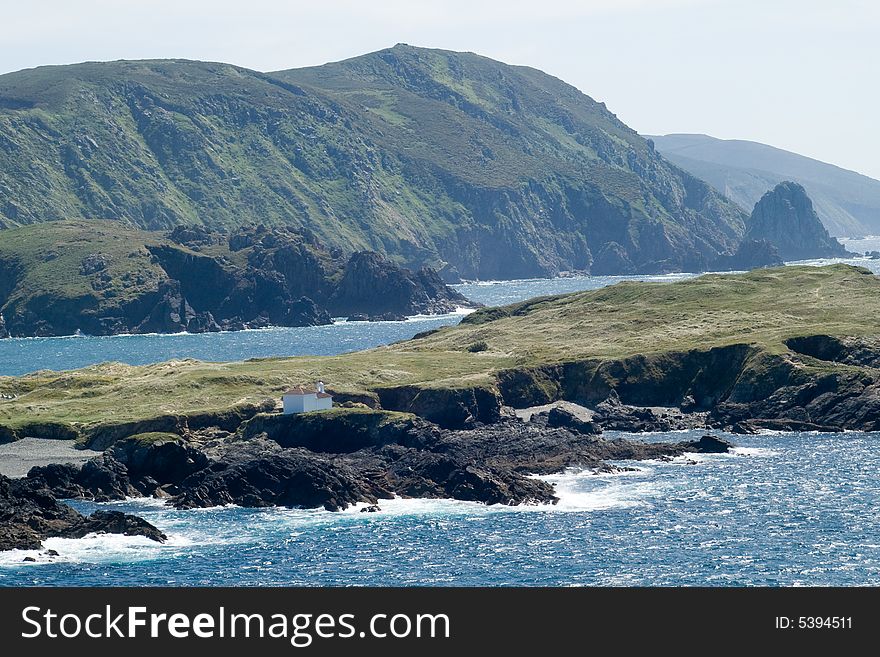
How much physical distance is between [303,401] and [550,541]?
50791 millimetres

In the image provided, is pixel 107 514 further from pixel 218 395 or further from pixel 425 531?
pixel 218 395

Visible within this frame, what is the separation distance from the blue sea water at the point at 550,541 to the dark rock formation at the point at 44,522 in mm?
1352

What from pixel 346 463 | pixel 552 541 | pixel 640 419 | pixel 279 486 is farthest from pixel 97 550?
pixel 640 419

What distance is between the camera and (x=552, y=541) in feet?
345

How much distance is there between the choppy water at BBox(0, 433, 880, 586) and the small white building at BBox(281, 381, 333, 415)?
96.4 ft

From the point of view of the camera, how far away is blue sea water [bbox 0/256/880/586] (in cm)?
9506

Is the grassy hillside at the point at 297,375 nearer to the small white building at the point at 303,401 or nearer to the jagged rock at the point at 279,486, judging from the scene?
the small white building at the point at 303,401

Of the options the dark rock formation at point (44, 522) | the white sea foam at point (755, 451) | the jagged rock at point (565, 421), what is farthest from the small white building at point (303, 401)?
the white sea foam at point (755, 451)

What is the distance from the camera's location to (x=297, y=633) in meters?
50.0

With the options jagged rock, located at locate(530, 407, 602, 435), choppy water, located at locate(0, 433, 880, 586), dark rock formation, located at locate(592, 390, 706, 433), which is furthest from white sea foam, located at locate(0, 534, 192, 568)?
dark rock formation, located at locate(592, 390, 706, 433)

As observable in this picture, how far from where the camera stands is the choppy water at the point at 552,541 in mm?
95062

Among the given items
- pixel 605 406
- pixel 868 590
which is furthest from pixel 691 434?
pixel 868 590

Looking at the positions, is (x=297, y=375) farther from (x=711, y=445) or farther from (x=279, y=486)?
(x=279, y=486)

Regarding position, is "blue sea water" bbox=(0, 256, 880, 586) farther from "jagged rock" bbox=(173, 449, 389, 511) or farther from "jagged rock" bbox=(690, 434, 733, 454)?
"jagged rock" bbox=(690, 434, 733, 454)
